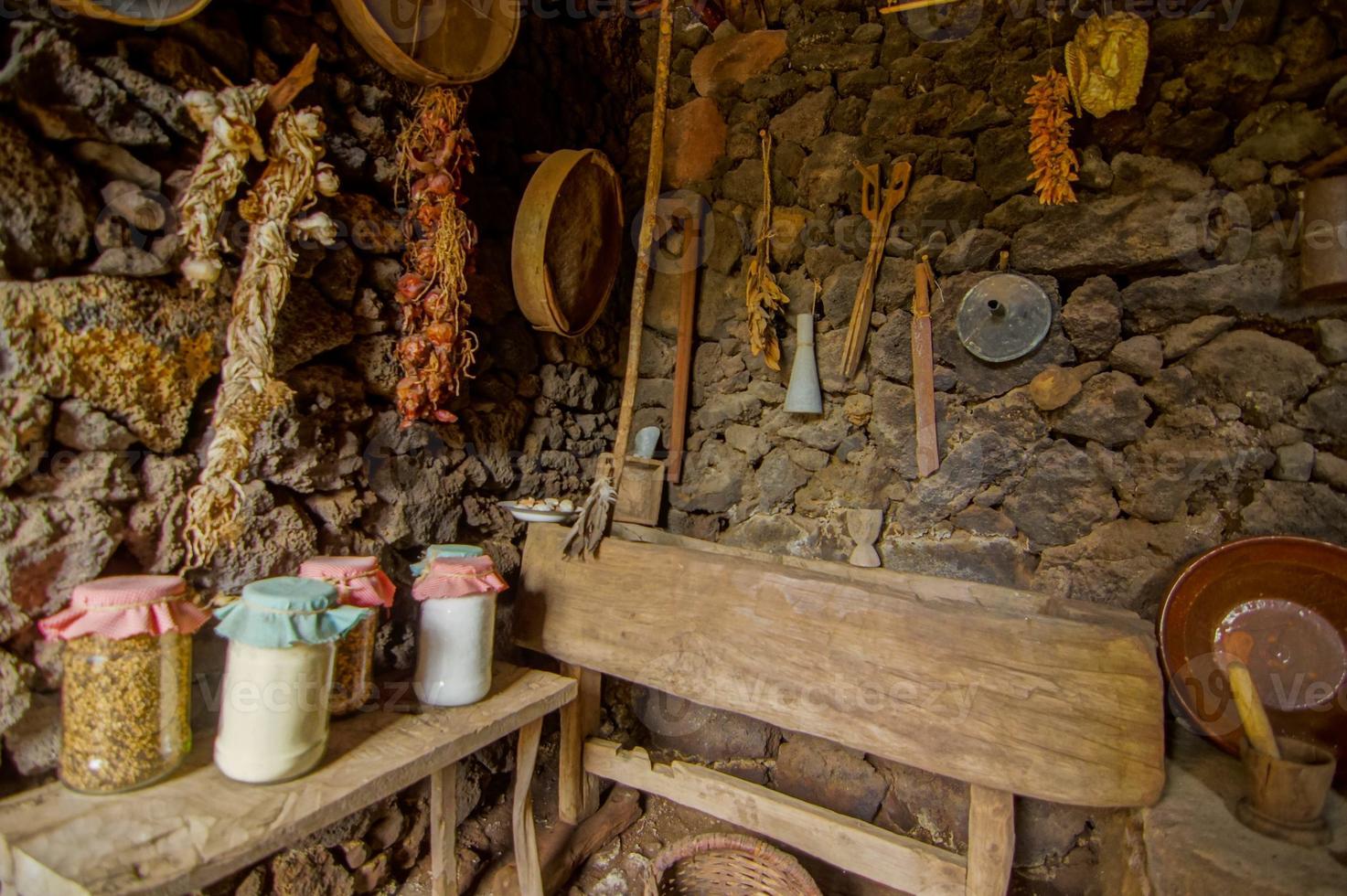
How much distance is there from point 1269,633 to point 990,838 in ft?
2.84

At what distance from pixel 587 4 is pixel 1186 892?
313cm

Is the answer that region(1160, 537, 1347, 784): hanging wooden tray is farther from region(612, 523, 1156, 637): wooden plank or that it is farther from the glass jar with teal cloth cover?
the glass jar with teal cloth cover

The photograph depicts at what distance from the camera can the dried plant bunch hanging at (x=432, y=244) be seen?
1.67 m

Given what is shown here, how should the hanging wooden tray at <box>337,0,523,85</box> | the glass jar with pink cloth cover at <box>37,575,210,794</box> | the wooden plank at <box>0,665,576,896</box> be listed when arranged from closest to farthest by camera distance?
1. the wooden plank at <box>0,665,576,896</box>
2. the glass jar with pink cloth cover at <box>37,575,210,794</box>
3. the hanging wooden tray at <box>337,0,523,85</box>

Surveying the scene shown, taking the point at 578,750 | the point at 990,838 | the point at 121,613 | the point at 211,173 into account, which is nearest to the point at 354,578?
the point at 121,613

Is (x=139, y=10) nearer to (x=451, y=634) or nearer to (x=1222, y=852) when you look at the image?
(x=451, y=634)

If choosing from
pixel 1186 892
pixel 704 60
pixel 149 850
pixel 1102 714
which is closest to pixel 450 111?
pixel 704 60

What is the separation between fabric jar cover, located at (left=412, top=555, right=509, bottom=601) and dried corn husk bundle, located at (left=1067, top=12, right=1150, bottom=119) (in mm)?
2090

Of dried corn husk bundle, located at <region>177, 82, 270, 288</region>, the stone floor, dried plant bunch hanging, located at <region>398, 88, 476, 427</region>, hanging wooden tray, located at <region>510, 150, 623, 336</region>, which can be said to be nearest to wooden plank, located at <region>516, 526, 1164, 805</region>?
the stone floor

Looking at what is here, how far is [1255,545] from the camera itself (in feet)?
5.20

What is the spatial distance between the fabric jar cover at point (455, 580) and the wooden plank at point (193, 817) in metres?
0.26

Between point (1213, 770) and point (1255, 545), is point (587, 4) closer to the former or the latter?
point (1255, 545)

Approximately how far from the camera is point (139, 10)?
110cm

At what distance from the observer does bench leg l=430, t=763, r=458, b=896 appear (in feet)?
4.66
